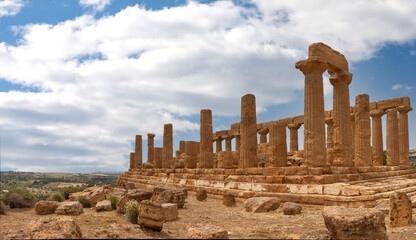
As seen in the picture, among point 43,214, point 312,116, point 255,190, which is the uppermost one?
point 312,116

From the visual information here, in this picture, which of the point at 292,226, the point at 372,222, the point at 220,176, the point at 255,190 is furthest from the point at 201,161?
the point at 372,222

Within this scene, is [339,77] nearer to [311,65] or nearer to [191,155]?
[311,65]

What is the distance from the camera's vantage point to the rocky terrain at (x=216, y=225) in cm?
508

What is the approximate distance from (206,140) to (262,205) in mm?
9909

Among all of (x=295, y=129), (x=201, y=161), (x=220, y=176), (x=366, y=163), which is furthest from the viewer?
(x=295, y=129)

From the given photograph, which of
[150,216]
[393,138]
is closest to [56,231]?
[150,216]

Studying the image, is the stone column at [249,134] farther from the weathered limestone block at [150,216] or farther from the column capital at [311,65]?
the weathered limestone block at [150,216]

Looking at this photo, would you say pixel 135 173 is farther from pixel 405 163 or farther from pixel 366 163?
pixel 405 163

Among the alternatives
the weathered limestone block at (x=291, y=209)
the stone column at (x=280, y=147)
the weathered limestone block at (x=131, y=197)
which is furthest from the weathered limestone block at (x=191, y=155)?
the weathered limestone block at (x=291, y=209)

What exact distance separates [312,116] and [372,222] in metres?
7.45

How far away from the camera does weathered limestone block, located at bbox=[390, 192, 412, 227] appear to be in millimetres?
7941

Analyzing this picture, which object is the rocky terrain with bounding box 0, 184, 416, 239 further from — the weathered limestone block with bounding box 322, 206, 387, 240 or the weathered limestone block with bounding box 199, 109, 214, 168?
the weathered limestone block with bounding box 199, 109, 214, 168

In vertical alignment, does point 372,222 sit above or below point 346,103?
below

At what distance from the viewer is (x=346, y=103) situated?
49.4 ft
